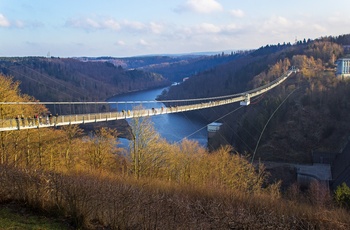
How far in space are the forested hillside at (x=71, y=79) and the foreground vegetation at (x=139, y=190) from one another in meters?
34.5

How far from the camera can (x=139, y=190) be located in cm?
855

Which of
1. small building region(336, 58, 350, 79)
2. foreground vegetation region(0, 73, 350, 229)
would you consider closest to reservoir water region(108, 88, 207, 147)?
foreground vegetation region(0, 73, 350, 229)

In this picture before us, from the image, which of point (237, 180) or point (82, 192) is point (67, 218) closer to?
point (82, 192)

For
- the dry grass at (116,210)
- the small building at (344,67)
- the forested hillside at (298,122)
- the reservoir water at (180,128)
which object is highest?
the small building at (344,67)

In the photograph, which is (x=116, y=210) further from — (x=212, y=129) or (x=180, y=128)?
(x=180, y=128)

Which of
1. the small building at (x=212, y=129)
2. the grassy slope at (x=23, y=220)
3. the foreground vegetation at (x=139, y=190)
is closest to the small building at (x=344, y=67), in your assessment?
the small building at (x=212, y=129)

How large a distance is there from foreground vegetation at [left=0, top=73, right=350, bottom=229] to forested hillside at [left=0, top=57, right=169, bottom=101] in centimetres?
3448

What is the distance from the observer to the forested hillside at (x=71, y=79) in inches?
2005

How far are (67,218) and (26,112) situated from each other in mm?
8430

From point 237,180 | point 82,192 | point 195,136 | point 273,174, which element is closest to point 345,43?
point 195,136

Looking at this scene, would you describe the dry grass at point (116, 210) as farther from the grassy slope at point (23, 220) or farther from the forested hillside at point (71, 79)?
the forested hillside at point (71, 79)

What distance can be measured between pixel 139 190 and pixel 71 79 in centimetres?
6527

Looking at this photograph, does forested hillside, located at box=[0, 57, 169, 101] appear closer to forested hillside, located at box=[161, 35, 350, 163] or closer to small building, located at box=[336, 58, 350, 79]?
forested hillside, located at box=[161, 35, 350, 163]

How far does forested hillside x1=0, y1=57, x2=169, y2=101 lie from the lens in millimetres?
50925
